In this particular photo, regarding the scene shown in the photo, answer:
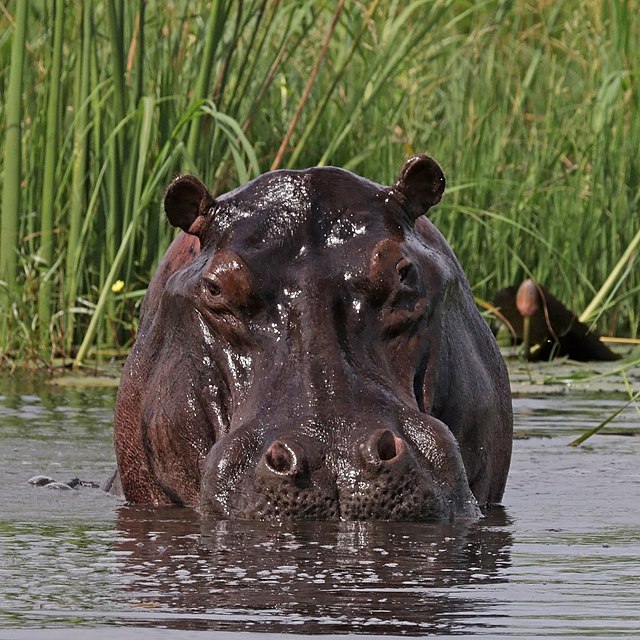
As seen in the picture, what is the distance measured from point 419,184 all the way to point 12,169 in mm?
3666

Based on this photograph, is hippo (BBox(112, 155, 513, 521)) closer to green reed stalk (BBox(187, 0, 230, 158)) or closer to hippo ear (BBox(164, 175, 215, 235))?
hippo ear (BBox(164, 175, 215, 235))

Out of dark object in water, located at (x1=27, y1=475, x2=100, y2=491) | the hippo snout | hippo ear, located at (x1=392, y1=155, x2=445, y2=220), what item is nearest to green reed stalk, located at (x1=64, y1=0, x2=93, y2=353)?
dark object in water, located at (x1=27, y1=475, x2=100, y2=491)

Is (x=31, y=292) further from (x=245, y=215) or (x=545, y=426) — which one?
(x=245, y=215)

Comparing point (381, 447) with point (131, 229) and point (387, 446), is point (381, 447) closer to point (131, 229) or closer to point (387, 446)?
point (387, 446)

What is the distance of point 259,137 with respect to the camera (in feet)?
28.9

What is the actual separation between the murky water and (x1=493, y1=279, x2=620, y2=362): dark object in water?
267 cm

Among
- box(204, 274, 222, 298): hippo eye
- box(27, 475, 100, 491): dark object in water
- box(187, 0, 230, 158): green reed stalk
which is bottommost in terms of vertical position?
box(27, 475, 100, 491): dark object in water

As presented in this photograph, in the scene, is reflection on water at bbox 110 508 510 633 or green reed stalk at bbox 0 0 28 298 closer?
reflection on water at bbox 110 508 510 633

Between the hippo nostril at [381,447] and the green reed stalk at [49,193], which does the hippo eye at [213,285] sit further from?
the green reed stalk at [49,193]

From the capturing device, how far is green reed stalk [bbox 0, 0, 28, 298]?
25.4 feet

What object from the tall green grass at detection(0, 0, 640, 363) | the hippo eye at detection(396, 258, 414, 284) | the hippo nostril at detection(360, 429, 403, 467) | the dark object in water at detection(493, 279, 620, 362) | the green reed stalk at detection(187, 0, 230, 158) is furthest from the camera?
the dark object in water at detection(493, 279, 620, 362)

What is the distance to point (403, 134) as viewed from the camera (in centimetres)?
934

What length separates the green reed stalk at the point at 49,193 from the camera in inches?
310

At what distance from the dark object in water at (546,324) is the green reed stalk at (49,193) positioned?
1956 mm
